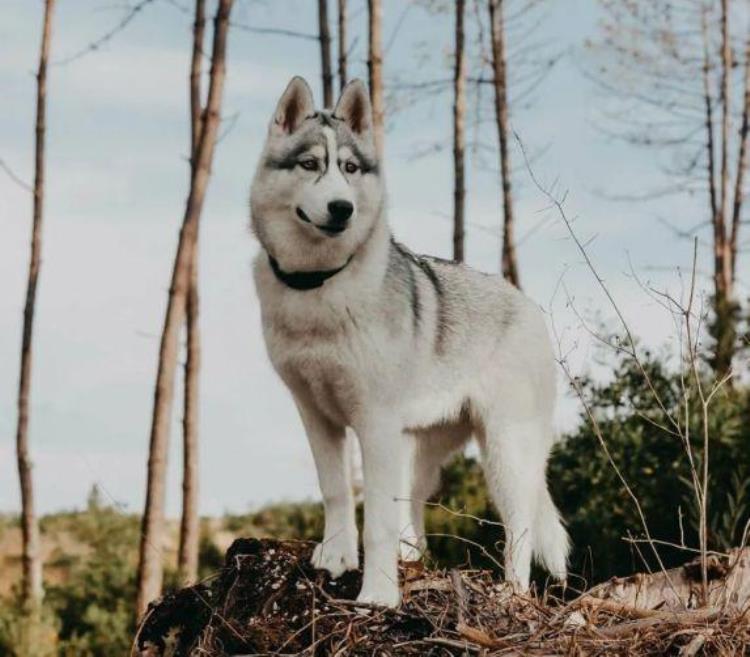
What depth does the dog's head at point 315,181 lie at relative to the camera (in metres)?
4.88

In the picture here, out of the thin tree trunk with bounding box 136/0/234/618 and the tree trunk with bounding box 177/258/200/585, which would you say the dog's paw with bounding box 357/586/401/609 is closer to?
Result: the thin tree trunk with bounding box 136/0/234/618

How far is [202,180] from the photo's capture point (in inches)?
441

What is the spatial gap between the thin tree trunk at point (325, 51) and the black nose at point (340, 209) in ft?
24.2

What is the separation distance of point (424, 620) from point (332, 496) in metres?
0.77

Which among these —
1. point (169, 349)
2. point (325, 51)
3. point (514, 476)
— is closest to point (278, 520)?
point (169, 349)

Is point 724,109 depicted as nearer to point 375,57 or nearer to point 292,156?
point 375,57

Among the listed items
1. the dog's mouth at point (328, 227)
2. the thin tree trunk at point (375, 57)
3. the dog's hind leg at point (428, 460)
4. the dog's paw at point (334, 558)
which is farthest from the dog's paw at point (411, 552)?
the thin tree trunk at point (375, 57)

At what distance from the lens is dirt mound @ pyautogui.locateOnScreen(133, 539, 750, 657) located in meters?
4.64

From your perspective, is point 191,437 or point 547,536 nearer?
point 547,536

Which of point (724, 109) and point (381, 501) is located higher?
point (724, 109)

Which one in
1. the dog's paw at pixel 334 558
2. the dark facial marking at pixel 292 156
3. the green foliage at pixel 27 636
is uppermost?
the dark facial marking at pixel 292 156

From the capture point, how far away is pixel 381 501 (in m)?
5.12

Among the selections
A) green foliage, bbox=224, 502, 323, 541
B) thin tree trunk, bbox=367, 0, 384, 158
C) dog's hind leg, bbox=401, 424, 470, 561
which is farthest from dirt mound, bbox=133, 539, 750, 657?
green foliage, bbox=224, 502, 323, 541

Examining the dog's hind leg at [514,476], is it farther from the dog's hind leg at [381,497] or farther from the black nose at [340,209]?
the black nose at [340,209]
